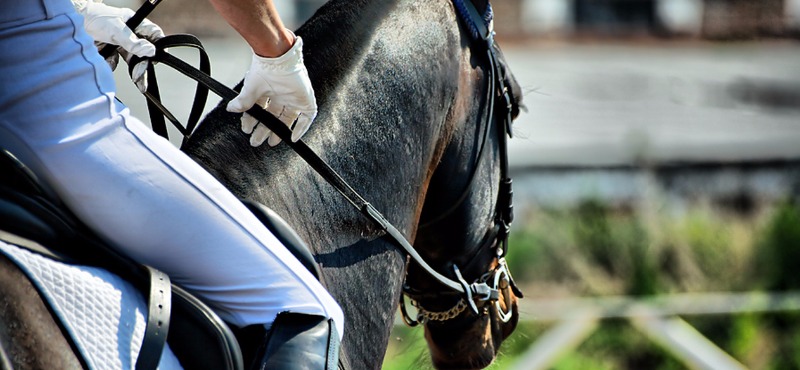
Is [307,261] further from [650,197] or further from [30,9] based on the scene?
[650,197]

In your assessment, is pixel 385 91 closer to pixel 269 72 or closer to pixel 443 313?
pixel 269 72

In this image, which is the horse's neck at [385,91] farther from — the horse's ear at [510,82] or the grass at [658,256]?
the grass at [658,256]

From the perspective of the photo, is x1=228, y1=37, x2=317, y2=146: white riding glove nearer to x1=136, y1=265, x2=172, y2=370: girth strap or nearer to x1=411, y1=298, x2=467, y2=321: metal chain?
x1=136, y1=265, x2=172, y2=370: girth strap

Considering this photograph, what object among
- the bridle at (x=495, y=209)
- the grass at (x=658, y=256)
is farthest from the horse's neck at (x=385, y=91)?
the grass at (x=658, y=256)

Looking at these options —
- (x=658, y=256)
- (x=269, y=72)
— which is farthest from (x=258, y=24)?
(x=658, y=256)

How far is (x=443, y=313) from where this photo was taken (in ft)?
9.84

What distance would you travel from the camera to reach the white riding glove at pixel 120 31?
2371 mm

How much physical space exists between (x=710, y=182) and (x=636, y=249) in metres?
2.91

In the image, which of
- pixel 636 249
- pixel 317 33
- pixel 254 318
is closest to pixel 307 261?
pixel 254 318

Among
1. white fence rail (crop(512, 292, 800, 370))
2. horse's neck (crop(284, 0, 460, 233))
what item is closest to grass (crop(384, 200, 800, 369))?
white fence rail (crop(512, 292, 800, 370))

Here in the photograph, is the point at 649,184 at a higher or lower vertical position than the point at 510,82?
lower

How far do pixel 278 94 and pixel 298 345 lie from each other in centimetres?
52

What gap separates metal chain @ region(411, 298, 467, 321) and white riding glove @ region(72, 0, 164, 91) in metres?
1.05

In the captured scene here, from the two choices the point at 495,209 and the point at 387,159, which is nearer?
the point at 387,159
